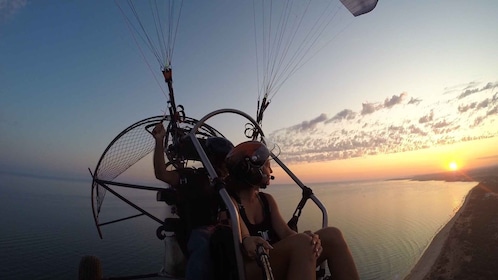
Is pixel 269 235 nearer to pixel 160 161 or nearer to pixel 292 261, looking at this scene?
pixel 292 261

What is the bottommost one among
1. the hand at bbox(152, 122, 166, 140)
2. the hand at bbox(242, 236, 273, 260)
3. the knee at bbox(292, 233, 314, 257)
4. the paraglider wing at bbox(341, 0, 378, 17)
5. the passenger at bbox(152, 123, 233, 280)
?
the knee at bbox(292, 233, 314, 257)

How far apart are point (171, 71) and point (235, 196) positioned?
3.24 m

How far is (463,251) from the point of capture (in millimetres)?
34500

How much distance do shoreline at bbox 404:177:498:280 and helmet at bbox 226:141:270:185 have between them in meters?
30.3

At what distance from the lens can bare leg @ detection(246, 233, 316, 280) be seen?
90.4 inches

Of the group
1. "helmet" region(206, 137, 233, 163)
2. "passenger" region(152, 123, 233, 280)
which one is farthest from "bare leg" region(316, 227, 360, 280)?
"helmet" region(206, 137, 233, 163)

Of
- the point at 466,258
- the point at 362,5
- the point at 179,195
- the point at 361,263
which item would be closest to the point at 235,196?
the point at 179,195

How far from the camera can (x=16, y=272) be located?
19922 millimetres

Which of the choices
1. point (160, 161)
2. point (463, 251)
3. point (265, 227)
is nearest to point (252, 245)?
point (265, 227)

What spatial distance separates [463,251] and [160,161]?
140 ft

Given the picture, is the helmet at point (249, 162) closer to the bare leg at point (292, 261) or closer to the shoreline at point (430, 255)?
the bare leg at point (292, 261)

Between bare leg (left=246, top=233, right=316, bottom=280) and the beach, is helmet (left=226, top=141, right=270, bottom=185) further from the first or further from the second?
the beach

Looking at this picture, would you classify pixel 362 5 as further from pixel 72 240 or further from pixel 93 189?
pixel 72 240

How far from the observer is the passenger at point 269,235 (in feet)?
7.63
